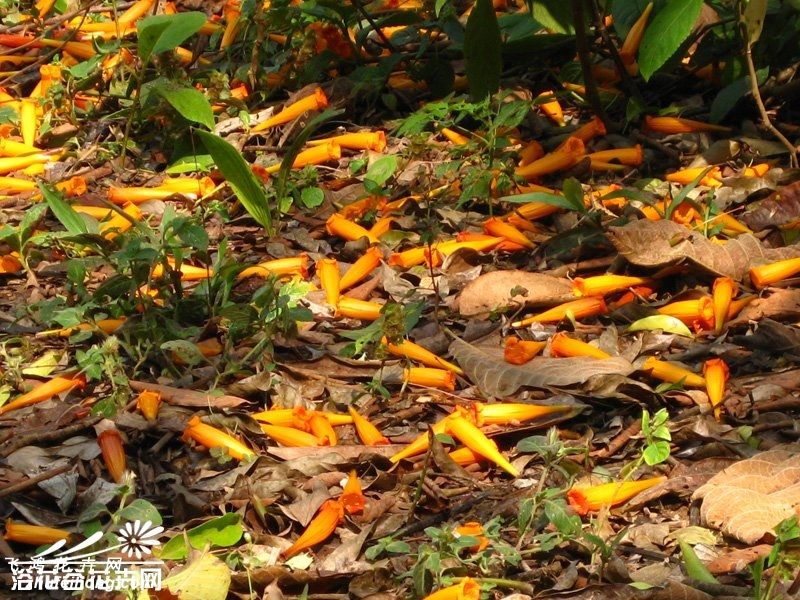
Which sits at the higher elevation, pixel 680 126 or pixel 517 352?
pixel 680 126

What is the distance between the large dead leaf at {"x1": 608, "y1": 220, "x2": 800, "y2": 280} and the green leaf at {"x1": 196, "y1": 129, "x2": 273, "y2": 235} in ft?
4.29

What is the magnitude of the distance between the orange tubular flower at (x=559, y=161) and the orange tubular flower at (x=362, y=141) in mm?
667

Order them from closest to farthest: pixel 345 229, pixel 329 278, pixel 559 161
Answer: pixel 329 278 → pixel 345 229 → pixel 559 161

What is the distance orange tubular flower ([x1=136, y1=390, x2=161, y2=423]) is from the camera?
359 centimetres

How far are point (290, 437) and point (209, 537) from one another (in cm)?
52

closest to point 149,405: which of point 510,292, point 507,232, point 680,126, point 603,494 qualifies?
point 510,292

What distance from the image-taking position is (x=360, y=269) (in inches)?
169

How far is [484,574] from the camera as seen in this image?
2896 mm

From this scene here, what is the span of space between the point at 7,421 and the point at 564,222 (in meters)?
Answer: 2.11

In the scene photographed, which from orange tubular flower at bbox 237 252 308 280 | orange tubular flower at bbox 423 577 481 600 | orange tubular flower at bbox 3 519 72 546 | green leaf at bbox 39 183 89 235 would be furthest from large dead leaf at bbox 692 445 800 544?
green leaf at bbox 39 183 89 235

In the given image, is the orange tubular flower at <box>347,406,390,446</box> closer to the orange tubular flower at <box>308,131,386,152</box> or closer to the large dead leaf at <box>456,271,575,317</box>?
the large dead leaf at <box>456,271,575,317</box>

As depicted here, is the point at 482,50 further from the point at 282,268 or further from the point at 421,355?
the point at 421,355

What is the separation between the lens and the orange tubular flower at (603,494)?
→ 10.2 ft

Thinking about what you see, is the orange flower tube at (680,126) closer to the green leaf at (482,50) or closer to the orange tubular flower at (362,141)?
the green leaf at (482,50)
